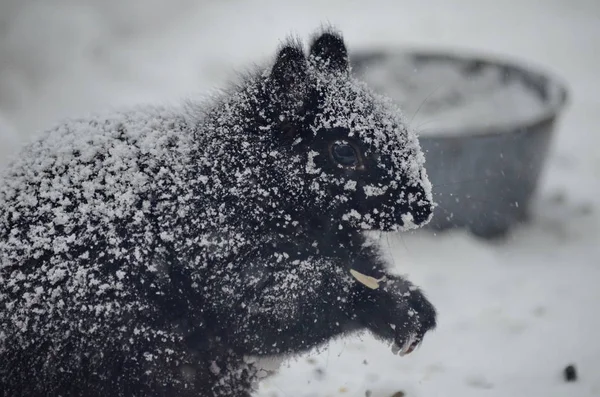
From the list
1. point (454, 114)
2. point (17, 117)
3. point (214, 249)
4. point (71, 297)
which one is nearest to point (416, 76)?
point (454, 114)

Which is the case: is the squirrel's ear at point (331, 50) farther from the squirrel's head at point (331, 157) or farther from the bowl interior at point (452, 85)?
the bowl interior at point (452, 85)

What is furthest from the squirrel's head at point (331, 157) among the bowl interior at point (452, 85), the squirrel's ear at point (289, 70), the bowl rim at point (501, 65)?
the bowl interior at point (452, 85)

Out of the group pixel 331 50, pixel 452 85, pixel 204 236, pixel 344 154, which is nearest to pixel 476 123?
pixel 452 85

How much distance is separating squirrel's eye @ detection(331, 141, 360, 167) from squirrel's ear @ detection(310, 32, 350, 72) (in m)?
0.38

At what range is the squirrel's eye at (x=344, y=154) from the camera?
1.95 meters

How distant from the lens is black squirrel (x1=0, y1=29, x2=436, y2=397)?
179cm

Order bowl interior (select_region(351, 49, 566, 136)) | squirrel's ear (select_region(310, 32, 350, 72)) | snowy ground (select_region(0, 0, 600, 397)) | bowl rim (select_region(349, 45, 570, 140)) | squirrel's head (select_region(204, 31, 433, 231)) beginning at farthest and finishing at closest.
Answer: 1. bowl interior (select_region(351, 49, 566, 136))
2. bowl rim (select_region(349, 45, 570, 140))
3. snowy ground (select_region(0, 0, 600, 397))
4. squirrel's ear (select_region(310, 32, 350, 72))
5. squirrel's head (select_region(204, 31, 433, 231))

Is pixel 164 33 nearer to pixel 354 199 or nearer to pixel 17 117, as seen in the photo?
pixel 17 117

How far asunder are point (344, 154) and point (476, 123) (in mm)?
2794

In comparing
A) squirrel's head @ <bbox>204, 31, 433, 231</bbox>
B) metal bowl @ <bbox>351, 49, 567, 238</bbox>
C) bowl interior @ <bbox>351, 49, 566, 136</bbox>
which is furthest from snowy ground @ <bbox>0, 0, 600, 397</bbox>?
bowl interior @ <bbox>351, 49, 566, 136</bbox>

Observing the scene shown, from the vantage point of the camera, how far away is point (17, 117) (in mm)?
4086

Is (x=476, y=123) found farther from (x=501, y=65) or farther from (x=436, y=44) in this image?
(x=436, y=44)

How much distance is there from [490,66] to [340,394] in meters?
3.16

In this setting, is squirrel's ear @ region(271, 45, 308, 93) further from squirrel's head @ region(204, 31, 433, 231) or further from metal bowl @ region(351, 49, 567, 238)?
metal bowl @ region(351, 49, 567, 238)
